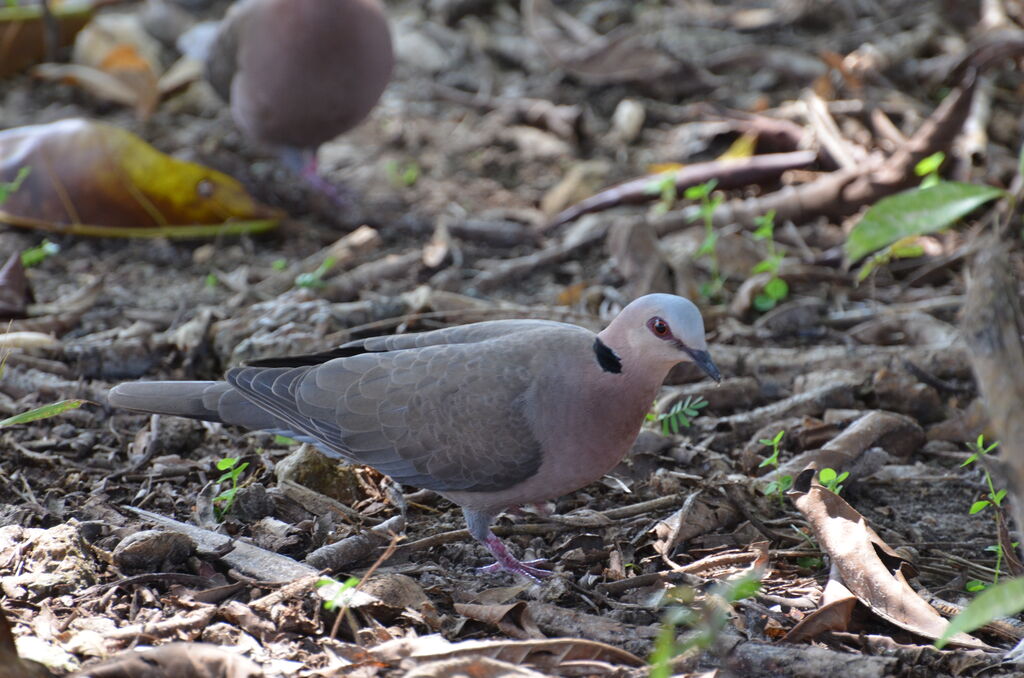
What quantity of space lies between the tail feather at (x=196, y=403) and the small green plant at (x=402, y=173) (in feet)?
8.38

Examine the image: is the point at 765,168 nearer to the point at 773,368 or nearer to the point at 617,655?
the point at 773,368

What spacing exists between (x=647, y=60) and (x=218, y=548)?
4336 mm

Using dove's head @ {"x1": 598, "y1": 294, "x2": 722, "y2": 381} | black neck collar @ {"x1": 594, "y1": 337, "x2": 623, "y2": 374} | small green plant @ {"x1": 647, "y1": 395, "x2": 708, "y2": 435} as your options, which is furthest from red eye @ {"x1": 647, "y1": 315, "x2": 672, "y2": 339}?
small green plant @ {"x1": 647, "y1": 395, "x2": 708, "y2": 435}

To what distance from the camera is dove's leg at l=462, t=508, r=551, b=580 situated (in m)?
2.74

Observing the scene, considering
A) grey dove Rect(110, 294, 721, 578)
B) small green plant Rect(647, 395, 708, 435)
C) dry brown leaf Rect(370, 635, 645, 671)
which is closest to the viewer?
dry brown leaf Rect(370, 635, 645, 671)

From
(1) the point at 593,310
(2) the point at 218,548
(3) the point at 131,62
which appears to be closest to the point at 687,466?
(1) the point at 593,310

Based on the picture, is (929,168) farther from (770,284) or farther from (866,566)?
(866,566)

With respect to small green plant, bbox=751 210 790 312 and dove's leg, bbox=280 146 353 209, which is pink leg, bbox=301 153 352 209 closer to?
dove's leg, bbox=280 146 353 209

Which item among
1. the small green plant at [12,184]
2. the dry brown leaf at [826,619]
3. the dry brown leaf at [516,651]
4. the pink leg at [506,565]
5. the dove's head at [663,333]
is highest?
the dove's head at [663,333]

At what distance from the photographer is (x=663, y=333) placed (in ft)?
8.71

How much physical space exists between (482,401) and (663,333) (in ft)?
1.68

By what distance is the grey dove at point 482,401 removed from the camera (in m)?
2.71

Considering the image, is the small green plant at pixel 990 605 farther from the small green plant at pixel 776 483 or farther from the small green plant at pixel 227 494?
the small green plant at pixel 227 494

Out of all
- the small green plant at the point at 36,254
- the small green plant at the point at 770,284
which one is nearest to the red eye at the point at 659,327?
the small green plant at the point at 770,284
